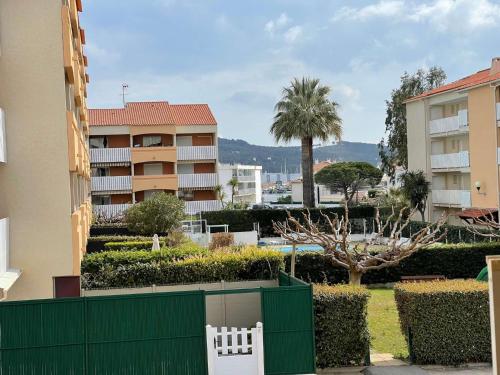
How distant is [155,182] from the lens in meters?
59.4

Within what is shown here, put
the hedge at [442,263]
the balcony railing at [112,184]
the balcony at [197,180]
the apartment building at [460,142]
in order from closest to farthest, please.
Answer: the hedge at [442,263]
the apartment building at [460,142]
the balcony railing at [112,184]
the balcony at [197,180]

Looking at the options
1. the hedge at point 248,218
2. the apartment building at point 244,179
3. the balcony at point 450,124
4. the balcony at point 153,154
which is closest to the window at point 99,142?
the balcony at point 153,154

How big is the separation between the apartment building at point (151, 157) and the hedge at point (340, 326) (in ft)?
142

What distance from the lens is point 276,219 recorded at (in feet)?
176

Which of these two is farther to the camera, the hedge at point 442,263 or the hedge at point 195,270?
the hedge at point 442,263

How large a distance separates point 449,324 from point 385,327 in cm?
472

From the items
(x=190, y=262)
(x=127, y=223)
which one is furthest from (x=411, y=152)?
(x=190, y=262)

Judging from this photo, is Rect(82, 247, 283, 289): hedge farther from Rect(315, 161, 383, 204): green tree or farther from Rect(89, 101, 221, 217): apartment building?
Rect(315, 161, 383, 204): green tree

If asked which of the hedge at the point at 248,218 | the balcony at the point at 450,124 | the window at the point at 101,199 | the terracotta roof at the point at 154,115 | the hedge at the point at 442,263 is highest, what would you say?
the terracotta roof at the point at 154,115

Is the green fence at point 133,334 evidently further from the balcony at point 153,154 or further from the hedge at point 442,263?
the balcony at point 153,154

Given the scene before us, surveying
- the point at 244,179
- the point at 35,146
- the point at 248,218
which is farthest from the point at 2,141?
the point at 244,179

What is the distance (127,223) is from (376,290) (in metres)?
17.7

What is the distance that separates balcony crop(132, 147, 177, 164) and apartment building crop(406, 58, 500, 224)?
20.9 metres

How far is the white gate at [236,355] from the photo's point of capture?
43.1ft
